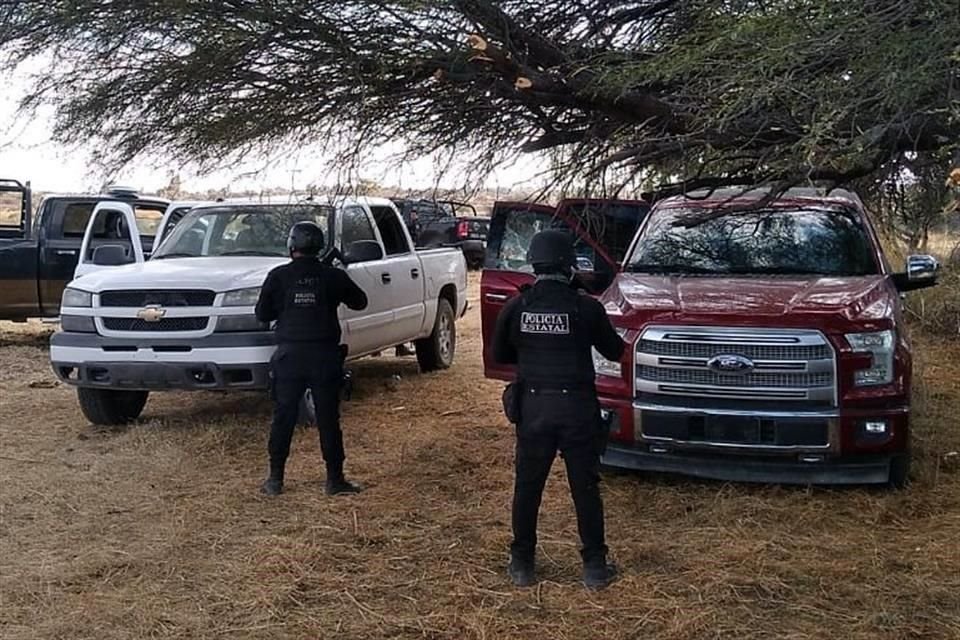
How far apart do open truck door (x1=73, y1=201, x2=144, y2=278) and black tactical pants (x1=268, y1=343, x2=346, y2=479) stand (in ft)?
14.2

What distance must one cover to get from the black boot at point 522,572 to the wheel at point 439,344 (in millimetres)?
6146

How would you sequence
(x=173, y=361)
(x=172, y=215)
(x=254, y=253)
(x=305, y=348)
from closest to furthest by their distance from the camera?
(x=305, y=348) < (x=173, y=361) < (x=254, y=253) < (x=172, y=215)

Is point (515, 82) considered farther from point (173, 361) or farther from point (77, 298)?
point (77, 298)

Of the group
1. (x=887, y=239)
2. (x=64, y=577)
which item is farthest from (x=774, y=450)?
(x=887, y=239)

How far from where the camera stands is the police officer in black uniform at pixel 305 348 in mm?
6367

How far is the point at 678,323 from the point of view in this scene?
5.94m

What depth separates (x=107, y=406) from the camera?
8.45m

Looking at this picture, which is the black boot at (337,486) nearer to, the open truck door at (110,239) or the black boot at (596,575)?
the black boot at (596,575)

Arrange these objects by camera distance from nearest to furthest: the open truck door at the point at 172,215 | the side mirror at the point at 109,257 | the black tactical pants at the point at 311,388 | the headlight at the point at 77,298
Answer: the black tactical pants at the point at 311,388, the headlight at the point at 77,298, the open truck door at the point at 172,215, the side mirror at the point at 109,257

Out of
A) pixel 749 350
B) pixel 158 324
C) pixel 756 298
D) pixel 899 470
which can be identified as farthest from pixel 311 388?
pixel 899 470

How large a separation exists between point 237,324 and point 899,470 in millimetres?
4581

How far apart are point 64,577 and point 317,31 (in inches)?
112

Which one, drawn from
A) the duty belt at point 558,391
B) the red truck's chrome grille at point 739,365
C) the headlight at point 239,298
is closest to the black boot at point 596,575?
the duty belt at point 558,391

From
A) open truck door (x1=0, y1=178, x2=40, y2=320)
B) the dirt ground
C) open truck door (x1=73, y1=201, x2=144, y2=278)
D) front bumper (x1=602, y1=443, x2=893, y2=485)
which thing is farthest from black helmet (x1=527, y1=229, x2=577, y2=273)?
open truck door (x1=0, y1=178, x2=40, y2=320)
